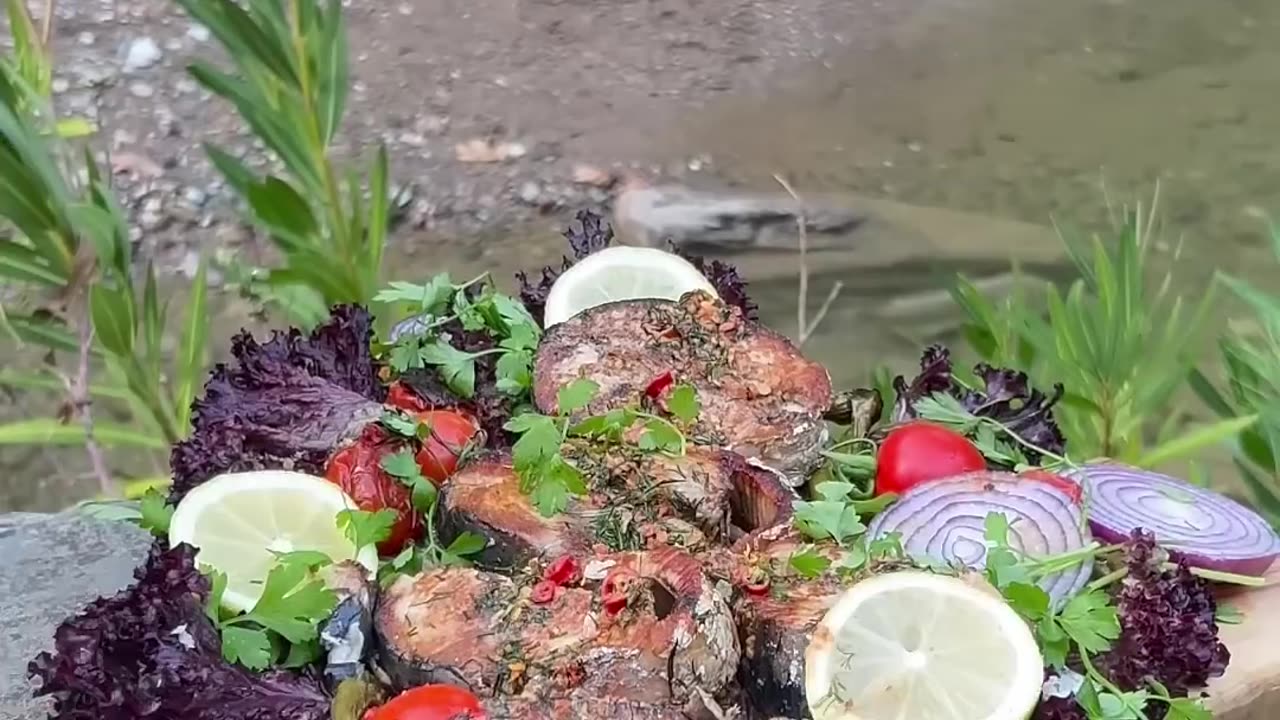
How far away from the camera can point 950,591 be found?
3.53ft

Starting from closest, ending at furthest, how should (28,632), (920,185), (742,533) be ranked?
(742,533), (28,632), (920,185)

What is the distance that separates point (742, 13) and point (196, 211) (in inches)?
72.0

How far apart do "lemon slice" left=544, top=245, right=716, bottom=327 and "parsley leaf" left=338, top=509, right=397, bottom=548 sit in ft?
1.53

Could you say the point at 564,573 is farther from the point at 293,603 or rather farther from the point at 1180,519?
the point at 1180,519

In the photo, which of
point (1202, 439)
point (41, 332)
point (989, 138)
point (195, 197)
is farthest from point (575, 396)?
point (989, 138)

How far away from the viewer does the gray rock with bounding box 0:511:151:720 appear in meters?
1.54

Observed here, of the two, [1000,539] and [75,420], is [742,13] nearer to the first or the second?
[75,420]

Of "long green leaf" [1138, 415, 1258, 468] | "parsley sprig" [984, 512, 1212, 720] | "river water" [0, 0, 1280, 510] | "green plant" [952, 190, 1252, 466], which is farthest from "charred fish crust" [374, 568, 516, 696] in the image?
"river water" [0, 0, 1280, 510]

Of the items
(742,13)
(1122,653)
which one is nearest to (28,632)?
(1122,653)

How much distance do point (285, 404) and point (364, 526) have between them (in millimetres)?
305

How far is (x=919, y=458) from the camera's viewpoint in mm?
1388

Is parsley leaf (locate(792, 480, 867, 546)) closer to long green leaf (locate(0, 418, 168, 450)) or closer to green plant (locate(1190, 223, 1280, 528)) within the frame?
green plant (locate(1190, 223, 1280, 528))

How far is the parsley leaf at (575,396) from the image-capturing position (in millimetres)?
1337

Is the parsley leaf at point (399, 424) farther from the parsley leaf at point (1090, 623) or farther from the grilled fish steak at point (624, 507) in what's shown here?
the parsley leaf at point (1090, 623)
